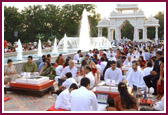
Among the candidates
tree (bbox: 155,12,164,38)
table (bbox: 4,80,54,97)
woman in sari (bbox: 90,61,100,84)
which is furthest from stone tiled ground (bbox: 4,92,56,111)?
tree (bbox: 155,12,164,38)

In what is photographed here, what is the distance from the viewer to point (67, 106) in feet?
15.9

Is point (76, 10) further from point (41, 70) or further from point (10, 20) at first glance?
point (41, 70)

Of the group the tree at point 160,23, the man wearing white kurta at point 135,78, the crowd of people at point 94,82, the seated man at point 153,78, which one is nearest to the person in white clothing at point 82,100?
the crowd of people at point 94,82

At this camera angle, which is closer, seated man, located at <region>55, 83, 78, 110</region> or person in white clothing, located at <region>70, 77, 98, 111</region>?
person in white clothing, located at <region>70, 77, 98, 111</region>

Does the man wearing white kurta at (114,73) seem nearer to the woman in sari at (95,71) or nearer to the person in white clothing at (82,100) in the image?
the woman in sari at (95,71)

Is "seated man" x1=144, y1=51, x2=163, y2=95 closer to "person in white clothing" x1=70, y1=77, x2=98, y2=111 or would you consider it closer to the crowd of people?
the crowd of people

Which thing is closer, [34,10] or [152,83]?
[152,83]

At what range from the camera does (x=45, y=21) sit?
44.5m

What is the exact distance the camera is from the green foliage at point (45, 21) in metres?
40.6

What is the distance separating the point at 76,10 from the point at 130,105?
146ft

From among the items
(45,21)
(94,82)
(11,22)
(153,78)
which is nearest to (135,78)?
(153,78)

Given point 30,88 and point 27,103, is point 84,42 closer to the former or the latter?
point 30,88

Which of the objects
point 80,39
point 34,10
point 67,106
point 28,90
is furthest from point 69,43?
point 34,10

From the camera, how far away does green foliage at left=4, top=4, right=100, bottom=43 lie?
40625 millimetres
